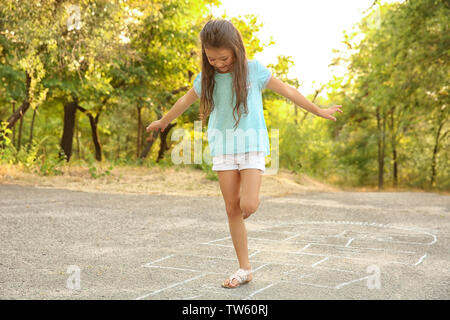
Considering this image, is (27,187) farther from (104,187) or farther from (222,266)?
(222,266)

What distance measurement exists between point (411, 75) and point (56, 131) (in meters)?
22.7

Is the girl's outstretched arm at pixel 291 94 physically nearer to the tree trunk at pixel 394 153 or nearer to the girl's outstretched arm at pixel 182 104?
the girl's outstretched arm at pixel 182 104

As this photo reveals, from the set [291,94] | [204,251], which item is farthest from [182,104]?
[204,251]

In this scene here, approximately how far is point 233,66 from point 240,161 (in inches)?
23.7

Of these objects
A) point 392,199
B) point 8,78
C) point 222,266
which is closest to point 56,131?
point 8,78

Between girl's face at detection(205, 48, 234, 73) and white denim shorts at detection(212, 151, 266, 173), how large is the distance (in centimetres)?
56

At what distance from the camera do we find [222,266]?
4086 mm

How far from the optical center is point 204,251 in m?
4.72

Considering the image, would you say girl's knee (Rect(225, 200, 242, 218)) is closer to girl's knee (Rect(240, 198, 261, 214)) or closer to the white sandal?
girl's knee (Rect(240, 198, 261, 214))

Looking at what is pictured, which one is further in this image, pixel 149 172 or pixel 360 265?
pixel 149 172

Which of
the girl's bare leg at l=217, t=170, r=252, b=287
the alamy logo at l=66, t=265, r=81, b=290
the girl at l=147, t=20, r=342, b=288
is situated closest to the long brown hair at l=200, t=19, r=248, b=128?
the girl at l=147, t=20, r=342, b=288

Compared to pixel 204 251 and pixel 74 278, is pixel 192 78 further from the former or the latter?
pixel 74 278

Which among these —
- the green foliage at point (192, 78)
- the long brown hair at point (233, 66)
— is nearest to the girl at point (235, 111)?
the long brown hair at point (233, 66)

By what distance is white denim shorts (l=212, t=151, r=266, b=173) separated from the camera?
324 centimetres
